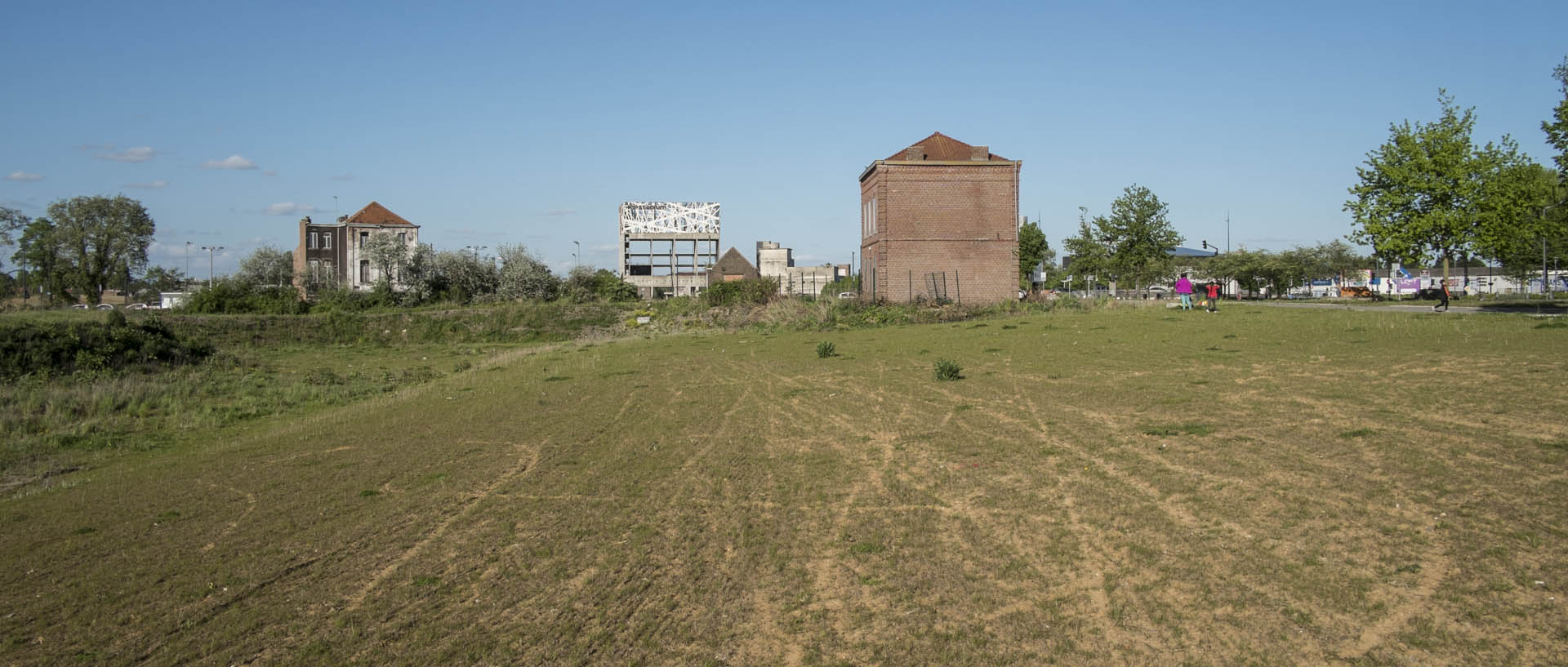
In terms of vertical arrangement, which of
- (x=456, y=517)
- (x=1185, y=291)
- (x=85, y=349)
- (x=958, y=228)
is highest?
(x=958, y=228)

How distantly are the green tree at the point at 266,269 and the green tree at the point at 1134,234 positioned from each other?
52967 mm

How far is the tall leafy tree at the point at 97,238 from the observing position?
76.4m

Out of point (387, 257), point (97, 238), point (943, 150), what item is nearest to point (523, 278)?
point (387, 257)

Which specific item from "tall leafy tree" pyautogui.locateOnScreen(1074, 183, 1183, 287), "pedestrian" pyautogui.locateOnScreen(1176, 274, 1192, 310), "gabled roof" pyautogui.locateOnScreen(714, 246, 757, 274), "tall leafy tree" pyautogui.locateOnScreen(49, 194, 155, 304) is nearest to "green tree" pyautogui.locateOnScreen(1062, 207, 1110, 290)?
"tall leafy tree" pyautogui.locateOnScreen(1074, 183, 1183, 287)

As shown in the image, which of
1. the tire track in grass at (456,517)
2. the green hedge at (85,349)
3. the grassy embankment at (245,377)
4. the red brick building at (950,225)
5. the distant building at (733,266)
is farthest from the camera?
the distant building at (733,266)

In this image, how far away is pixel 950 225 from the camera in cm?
4459

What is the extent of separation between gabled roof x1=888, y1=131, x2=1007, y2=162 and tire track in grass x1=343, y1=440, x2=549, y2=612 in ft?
115

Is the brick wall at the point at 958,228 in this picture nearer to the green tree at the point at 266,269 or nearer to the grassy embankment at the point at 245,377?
the grassy embankment at the point at 245,377

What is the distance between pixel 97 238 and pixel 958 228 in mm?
74013

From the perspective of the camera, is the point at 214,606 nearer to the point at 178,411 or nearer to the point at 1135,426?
the point at 1135,426

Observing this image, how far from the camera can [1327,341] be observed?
1816 centimetres

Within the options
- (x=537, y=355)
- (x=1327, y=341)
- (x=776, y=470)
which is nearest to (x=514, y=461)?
(x=776, y=470)

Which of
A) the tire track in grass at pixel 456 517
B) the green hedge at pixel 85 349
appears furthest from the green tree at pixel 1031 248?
the tire track in grass at pixel 456 517

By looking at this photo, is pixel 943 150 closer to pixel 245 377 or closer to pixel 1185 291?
pixel 1185 291
